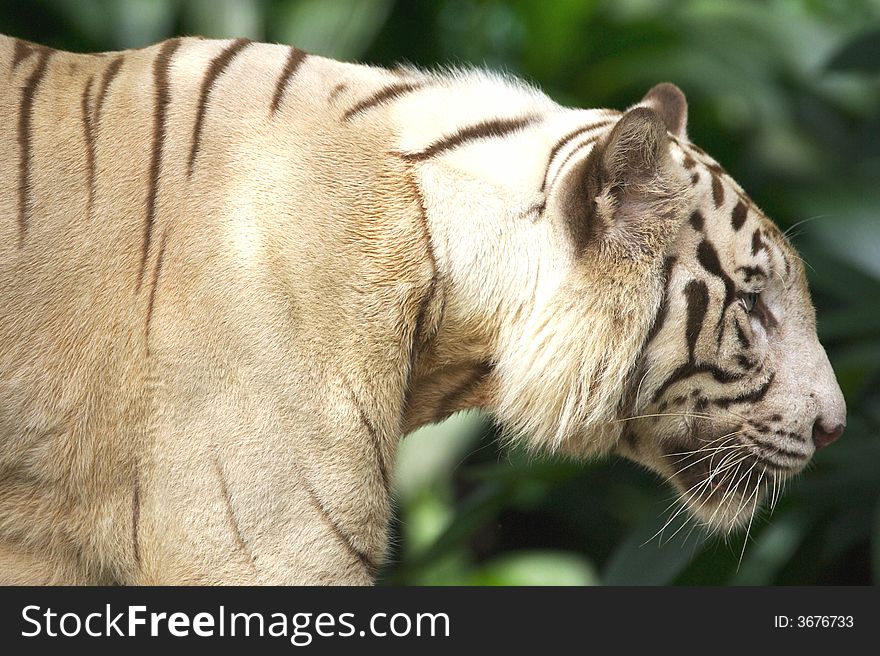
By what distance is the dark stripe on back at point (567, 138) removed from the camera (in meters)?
2.27

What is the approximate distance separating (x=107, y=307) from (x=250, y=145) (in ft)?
1.41

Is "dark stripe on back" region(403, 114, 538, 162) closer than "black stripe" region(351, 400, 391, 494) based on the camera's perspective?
No

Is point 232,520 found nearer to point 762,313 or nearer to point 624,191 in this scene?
point 624,191

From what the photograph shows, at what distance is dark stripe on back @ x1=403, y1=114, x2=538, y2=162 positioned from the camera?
88.2 inches

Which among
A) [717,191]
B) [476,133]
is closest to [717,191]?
[717,191]

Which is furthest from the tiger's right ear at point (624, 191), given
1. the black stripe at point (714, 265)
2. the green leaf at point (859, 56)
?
the green leaf at point (859, 56)

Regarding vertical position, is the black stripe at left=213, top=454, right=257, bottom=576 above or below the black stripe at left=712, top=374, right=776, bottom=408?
below

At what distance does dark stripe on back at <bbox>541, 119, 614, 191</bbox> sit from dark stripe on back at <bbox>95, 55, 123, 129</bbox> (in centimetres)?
92

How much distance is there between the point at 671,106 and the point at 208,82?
1157 millimetres

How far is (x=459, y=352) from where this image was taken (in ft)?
7.54

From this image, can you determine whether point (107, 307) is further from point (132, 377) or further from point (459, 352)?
point (459, 352)

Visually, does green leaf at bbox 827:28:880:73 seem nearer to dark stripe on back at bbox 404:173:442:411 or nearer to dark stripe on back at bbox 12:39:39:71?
dark stripe on back at bbox 404:173:442:411

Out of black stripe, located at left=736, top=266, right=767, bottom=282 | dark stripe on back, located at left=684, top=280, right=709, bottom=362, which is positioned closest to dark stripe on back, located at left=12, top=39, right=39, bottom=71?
dark stripe on back, located at left=684, top=280, right=709, bottom=362

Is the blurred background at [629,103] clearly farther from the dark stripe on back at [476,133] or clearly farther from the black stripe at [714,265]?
the dark stripe on back at [476,133]
